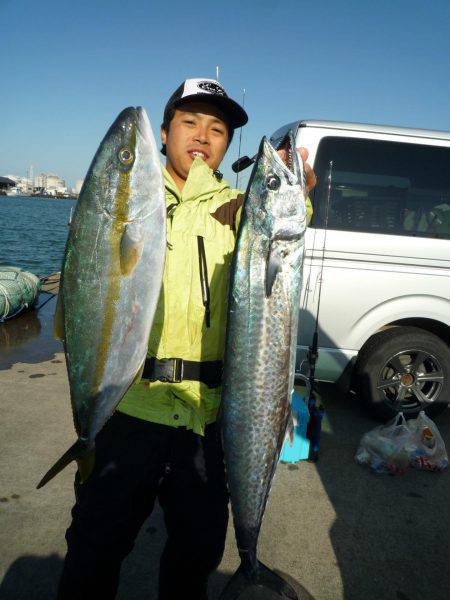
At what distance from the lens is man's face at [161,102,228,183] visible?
1954 mm

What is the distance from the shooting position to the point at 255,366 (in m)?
1.58

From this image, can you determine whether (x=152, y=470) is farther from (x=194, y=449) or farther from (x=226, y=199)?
(x=226, y=199)

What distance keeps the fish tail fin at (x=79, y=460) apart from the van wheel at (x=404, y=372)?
2946 millimetres

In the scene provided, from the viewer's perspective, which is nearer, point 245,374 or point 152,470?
point 245,374

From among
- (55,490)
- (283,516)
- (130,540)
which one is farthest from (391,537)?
(55,490)

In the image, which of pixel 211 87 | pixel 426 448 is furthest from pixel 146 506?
pixel 426 448

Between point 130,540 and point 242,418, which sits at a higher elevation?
point 242,418

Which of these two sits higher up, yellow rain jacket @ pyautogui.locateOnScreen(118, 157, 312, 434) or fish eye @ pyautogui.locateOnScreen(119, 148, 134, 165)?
fish eye @ pyautogui.locateOnScreen(119, 148, 134, 165)

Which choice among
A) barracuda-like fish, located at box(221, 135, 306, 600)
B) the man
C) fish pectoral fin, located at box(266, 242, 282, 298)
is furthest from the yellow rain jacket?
fish pectoral fin, located at box(266, 242, 282, 298)

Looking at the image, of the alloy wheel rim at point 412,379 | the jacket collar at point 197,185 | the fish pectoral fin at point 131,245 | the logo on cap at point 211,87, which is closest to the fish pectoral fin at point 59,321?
the fish pectoral fin at point 131,245

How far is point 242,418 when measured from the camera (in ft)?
5.25

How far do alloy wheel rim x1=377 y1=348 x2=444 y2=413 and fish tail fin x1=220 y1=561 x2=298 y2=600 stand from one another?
2.31 m

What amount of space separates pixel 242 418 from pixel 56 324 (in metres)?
0.82

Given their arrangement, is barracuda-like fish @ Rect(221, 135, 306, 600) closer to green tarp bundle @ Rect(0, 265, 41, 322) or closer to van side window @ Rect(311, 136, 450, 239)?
van side window @ Rect(311, 136, 450, 239)
